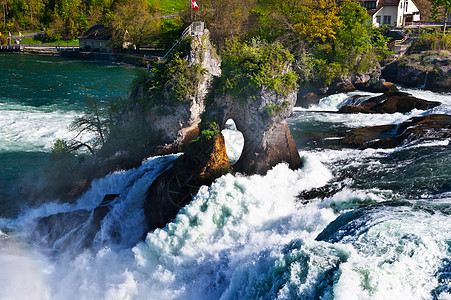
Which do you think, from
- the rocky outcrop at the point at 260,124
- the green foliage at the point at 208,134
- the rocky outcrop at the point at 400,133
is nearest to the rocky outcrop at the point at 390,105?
the rocky outcrop at the point at 400,133

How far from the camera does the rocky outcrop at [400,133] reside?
2295 centimetres

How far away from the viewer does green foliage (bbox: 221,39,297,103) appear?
18.6 meters

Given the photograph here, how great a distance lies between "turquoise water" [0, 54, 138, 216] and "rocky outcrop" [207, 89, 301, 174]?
11578mm

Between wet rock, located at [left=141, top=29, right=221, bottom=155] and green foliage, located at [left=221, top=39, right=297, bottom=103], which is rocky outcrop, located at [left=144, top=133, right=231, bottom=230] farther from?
green foliage, located at [left=221, top=39, right=297, bottom=103]

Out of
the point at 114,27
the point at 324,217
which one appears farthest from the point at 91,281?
the point at 114,27

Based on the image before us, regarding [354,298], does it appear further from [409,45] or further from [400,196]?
[409,45]

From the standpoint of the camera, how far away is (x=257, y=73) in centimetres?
1866

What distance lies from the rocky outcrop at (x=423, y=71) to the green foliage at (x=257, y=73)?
27.7 metres

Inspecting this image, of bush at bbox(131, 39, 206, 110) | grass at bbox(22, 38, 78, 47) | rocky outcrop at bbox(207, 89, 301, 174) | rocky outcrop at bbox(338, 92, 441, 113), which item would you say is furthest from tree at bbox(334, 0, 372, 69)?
grass at bbox(22, 38, 78, 47)

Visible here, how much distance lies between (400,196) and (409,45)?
4090 centimetres

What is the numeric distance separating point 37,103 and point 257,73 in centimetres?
2954

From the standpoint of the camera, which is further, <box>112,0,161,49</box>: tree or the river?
<box>112,0,161,49</box>: tree

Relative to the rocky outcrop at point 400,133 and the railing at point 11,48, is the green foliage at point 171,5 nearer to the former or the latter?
the railing at point 11,48

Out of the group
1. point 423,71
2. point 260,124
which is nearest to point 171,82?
point 260,124
